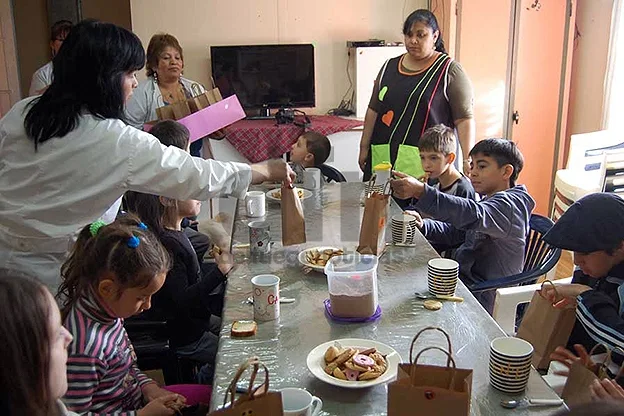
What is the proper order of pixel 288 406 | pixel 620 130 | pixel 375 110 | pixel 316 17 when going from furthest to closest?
pixel 316 17, pixel 620 130, pixel 375 110, pixel 288 406

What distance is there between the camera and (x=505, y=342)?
1.41 meters

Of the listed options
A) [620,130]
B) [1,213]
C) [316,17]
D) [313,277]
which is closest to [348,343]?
[313,277]

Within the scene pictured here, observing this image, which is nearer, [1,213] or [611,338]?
[611,338]

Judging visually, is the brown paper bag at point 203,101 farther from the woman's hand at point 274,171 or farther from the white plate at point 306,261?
the white plate at point 306,261

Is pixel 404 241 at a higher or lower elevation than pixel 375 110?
lower

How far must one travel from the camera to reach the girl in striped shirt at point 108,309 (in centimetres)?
147

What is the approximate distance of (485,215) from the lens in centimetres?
223

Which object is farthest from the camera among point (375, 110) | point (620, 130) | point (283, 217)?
point (620, 130)

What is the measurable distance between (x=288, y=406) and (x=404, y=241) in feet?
3.69

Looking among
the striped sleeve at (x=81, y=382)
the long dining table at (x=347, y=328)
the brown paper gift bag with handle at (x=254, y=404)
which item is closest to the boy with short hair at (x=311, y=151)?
the long dining table at (x=347, y=328)

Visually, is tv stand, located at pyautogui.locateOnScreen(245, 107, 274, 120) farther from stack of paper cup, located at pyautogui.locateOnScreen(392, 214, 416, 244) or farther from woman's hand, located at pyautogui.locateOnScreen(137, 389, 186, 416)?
woman's hand, located at pyautogui.locateOnScreen(137, 389, 186, 416)

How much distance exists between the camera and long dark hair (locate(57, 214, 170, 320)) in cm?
156

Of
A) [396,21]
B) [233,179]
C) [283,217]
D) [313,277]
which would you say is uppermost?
[396,21]

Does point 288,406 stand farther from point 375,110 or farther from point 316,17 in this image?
point 316,17
